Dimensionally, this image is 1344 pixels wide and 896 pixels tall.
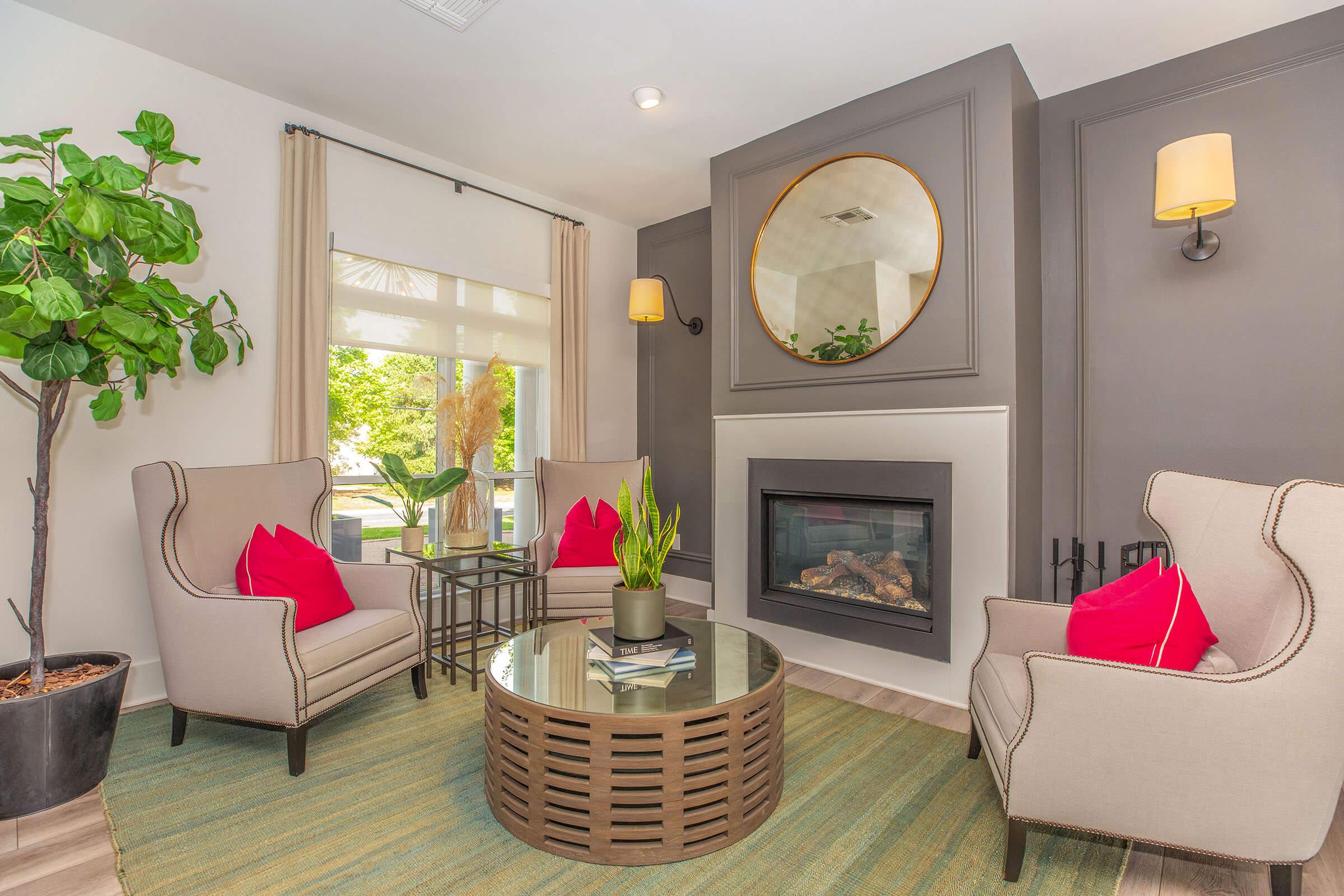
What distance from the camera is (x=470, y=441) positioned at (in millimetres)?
3412

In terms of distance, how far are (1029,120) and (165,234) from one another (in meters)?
3.42

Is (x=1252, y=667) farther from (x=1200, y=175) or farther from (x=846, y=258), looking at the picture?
(x=846, y=258)

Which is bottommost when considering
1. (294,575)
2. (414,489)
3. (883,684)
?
(883,684)

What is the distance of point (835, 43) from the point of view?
271 cm

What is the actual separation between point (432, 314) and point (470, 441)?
86 cm

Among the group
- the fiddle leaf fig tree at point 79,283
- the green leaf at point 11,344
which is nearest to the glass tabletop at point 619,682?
the fiddle leaf fig tree at point 79,283

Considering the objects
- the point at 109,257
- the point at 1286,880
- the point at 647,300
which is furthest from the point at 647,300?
the point at 1286,880

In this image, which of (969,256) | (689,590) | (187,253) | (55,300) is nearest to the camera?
(55,300)

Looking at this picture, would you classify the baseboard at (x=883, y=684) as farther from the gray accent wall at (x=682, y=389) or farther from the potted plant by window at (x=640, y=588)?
the potted plant by window at (x=640, y=588)

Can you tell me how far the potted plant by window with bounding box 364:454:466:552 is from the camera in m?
3.10

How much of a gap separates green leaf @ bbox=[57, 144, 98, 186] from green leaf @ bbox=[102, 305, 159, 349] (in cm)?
37

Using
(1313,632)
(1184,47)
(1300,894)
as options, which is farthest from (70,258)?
(1184,47)

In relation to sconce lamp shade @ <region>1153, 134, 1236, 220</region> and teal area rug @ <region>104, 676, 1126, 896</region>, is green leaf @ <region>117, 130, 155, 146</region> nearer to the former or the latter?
teal area rug @ <region>104, 676, 1126, 896</region>

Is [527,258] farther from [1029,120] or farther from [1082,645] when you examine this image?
[1082,645]
